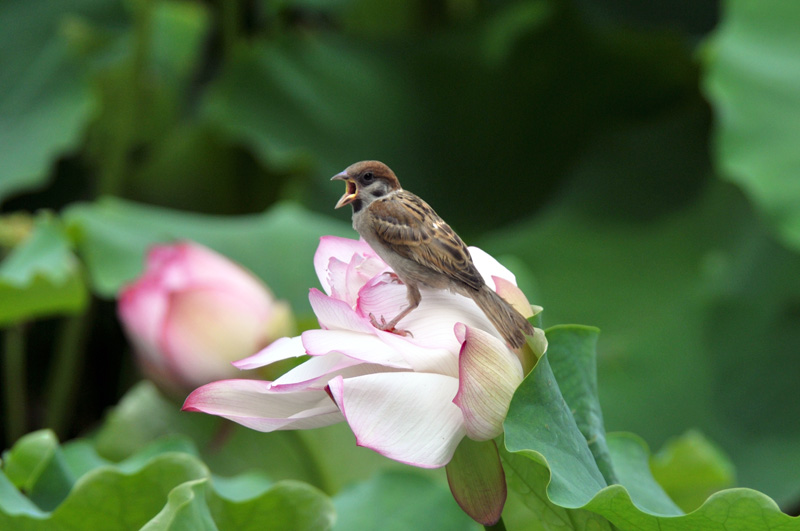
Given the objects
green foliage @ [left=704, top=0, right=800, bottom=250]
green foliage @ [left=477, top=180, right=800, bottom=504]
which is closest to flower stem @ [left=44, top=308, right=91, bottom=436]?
green foliage @ [left=477, top=180, right=800, bottom=504]

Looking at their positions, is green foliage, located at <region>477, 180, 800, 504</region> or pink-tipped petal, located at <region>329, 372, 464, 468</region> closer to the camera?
pink-tipped petal, located at <region>329, 372, 464, 468</region>

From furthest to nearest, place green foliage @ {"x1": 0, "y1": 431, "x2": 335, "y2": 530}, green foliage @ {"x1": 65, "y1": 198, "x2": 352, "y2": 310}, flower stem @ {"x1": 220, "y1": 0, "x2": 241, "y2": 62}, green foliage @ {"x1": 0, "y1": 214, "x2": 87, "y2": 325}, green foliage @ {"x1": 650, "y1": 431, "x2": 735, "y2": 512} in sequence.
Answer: flower stem @ {"x1": 220, "y1": 0, "x2": 241, "y2": 62}, green foliage @ {"x1": 65, "y1": 198, "x2": 352, "y2": 310}, green foliage @ {"x1": 0, "y1": 214, "x2": 87, "y2": 325}, green foliage @ {"x1": 650, "y1": 431, "x2": 735, "y2": 512}, green foliage @ {"x1": 0, "y1": 431, "x2": 335, "y2": 530}

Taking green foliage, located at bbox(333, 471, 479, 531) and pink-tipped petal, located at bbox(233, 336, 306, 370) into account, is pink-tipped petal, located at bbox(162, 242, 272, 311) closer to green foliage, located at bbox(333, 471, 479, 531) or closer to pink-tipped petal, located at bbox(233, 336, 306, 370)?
green foliage, located at bbox(333, 471, 479, 531)

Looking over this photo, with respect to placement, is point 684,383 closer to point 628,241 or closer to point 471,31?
point 628,241

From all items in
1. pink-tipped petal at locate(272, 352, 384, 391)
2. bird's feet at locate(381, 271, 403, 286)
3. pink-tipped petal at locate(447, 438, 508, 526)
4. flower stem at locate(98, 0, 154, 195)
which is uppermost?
bird's feet at locate(381, 271, 403, 286)

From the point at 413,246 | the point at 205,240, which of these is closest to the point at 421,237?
the point at 413,246

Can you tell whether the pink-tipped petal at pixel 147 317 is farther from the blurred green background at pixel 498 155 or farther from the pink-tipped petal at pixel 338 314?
the pink-tipped petal at pixel 338 314

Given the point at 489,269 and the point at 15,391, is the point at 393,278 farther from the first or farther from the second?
the point at 15,391
